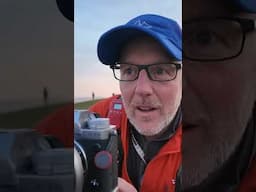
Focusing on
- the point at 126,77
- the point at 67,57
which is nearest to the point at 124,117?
the point at 126,77

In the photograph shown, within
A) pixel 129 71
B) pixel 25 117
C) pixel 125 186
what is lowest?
pixel 125 186

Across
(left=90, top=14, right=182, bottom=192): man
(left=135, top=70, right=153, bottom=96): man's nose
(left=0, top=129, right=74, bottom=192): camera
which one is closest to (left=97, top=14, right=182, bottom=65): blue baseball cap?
(left=90, top=14, right=182, bottom=192): man

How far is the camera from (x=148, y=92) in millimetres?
2080

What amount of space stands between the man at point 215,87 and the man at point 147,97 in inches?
2.8

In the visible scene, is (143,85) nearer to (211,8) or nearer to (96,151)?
(96,151)

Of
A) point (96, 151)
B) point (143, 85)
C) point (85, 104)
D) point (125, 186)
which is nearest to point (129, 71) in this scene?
point (143, 85)

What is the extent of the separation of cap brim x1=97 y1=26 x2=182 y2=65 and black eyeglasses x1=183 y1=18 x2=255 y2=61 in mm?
111

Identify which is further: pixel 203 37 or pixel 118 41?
pixel 203 37

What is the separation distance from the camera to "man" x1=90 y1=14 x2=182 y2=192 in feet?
6.81

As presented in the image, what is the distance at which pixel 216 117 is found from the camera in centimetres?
225

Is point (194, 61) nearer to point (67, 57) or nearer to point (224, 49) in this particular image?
point (224, 49)

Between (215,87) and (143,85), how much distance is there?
0.36 meters

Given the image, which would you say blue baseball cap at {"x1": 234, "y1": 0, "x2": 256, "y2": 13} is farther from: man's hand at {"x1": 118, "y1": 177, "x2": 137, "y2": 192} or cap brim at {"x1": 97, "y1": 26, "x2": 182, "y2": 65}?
man's hand at {"x1": 118, "y1": 177, "x2": 137, "y2": 192}

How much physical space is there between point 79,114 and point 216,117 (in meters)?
0.59
